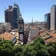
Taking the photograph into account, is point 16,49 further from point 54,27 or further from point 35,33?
point 54,27

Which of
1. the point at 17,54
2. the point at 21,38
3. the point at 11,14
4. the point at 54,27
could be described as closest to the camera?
the point at 17,54

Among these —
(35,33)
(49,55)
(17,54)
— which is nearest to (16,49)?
(17,54)

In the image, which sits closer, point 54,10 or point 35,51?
point 35,51

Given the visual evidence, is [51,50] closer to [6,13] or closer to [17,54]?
[17,54]

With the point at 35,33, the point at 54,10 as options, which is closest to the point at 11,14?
the point at 54,10

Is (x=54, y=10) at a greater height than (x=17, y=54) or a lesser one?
greater

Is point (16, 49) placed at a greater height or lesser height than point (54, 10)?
lesser

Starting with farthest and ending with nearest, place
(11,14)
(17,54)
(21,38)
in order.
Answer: (11,14), (21,38), (17,54)

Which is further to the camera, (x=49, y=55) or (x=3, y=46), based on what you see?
(x=3, y=46)

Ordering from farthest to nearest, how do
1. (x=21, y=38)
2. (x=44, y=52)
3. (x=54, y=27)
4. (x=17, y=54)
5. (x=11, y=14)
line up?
A: (x=11, y=14), (x=54, y=27), (x=21, y=38), (x=17, y=54), (x=44, y=52)
